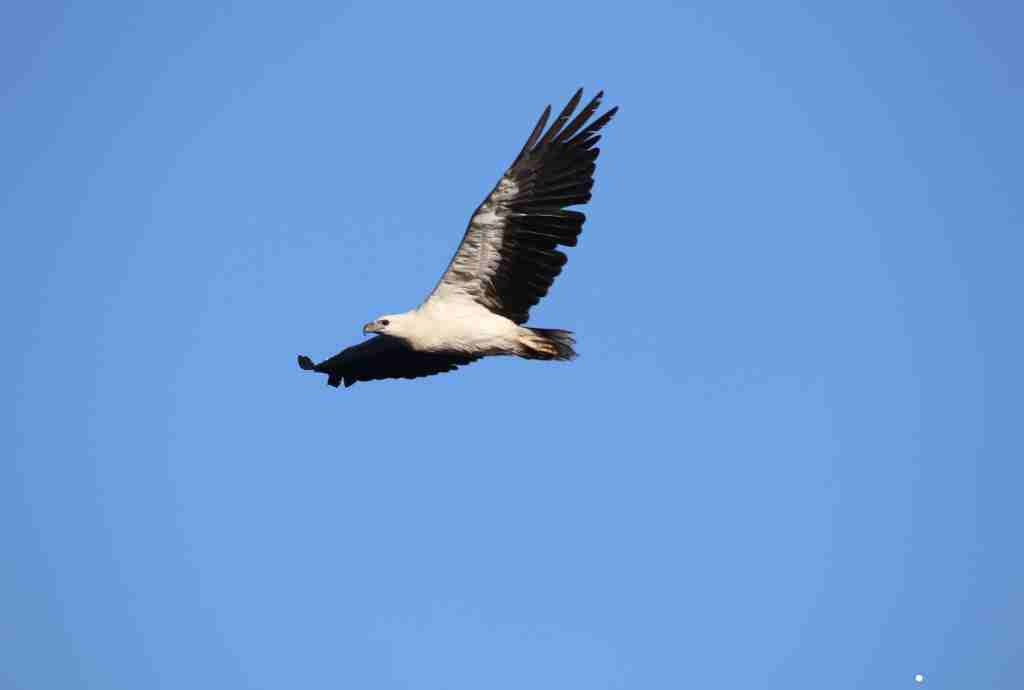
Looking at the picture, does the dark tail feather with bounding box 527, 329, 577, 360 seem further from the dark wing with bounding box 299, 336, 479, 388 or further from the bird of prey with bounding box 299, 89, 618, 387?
the dark wing with bounding box 299, 336, 479, 388

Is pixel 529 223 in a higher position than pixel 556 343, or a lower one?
higher

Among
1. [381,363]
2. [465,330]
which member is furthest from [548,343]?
[381,363]

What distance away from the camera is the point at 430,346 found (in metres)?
19.2

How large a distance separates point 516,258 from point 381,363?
2.32 metres

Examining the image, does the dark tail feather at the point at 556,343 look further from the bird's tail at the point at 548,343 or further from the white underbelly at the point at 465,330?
the white underbelly at the point at 465,330

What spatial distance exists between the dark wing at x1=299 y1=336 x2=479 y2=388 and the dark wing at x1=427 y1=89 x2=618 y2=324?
2.81ft

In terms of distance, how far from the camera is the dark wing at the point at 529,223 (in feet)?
62.1

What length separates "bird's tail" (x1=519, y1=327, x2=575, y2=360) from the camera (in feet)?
62.8

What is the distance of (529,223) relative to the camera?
62.3 ft

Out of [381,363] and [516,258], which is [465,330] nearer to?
[516,258]

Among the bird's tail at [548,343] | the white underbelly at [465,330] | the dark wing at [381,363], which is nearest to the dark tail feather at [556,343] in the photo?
the bird's tail at [548,343]

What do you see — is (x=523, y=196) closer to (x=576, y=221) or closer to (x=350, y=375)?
(x=576, y=221)

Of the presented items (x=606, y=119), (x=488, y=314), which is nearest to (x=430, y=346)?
(x=488, y=314)

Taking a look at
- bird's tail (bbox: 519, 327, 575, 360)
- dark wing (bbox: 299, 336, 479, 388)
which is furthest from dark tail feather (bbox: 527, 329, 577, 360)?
dark wing (bbox: 299, 336, 479, 388)
